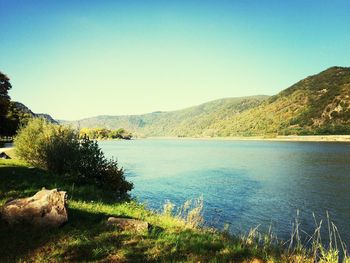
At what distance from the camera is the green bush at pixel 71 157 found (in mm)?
23844

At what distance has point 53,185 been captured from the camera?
1880cm

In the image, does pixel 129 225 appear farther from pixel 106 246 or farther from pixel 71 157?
pixel 71 157

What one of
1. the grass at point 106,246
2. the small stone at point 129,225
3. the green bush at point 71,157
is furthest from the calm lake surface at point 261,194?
the small stone at point 129,225

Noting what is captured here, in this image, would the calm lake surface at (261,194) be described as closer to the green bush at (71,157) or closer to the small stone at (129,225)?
the green bush at (71,157)

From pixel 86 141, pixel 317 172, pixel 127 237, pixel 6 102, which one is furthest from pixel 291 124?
pixel 127 237

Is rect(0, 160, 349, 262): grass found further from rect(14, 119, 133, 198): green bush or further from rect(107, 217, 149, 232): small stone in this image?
rect(14, 119, 133, 198): green bush

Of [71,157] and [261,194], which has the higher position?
[71,157]

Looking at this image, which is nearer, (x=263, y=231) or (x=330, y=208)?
(x=263, y=231)

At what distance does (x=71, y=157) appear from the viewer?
2500cm

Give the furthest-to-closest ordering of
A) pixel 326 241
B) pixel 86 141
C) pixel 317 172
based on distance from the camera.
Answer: pixel 317 172 → pixel 86 141 → pixel 326 241

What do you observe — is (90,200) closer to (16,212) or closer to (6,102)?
(16,212)

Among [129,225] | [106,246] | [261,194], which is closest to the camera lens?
[106,246]

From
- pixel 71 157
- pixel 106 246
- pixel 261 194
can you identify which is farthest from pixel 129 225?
pixel 261 194

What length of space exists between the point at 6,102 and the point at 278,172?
56326 mm
